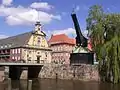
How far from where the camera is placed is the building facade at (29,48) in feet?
230

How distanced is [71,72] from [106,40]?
10610mm

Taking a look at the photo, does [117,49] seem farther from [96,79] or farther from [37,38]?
[37,38]

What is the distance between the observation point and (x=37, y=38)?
235 ft

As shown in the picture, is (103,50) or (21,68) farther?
(21,68)

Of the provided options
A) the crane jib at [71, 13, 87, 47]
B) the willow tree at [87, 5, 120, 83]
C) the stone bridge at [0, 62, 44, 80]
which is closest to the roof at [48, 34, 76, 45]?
the stone bridge at [0, 62, 44, 80]

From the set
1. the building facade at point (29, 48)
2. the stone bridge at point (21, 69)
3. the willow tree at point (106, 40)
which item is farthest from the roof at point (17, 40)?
the willow tree at point (106, 40)

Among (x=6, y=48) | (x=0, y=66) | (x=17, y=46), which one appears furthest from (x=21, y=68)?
(x=6, y=48)

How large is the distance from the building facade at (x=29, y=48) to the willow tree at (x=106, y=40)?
22084 mm

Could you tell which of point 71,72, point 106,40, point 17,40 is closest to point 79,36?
point 71,72

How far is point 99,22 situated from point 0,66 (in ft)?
61.1

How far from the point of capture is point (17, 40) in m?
73.8

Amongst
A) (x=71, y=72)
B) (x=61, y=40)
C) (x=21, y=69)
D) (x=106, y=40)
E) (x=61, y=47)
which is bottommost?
(x=71, y=72)

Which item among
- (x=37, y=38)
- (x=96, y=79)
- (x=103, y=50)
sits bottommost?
(x=96, y=79)

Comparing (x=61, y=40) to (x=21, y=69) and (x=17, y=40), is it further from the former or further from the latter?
(x=21, y=69)
